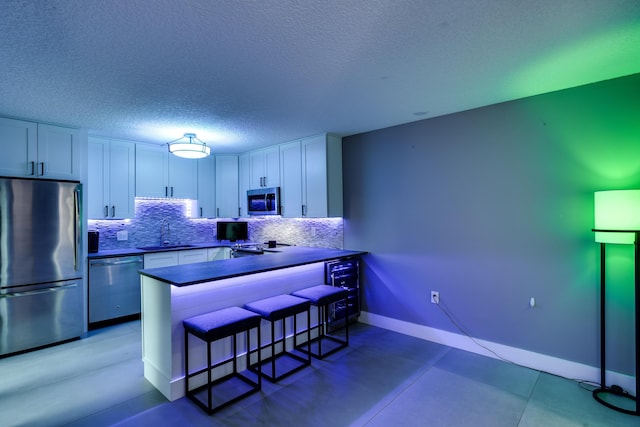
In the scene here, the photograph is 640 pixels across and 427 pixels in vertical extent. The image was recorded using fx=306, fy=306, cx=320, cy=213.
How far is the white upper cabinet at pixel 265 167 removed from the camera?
4.91m

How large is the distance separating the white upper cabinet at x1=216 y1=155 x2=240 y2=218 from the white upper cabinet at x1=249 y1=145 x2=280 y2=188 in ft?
1.33

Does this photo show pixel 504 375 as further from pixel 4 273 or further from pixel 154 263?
pixel 4 273

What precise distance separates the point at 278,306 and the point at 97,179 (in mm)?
3397

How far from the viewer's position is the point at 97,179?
4285mm

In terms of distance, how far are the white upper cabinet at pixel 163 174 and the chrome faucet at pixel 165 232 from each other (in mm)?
554

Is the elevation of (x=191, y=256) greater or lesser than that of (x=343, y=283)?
greater

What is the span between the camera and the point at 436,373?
2.82 metres

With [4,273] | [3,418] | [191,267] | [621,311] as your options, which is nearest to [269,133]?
[191,267]

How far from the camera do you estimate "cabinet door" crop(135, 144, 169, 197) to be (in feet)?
15.3

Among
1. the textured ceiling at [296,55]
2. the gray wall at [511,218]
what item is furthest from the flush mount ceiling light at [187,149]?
the gray wall at [511,218]

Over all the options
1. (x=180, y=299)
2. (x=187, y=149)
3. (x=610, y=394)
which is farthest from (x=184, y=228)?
(x=610, y=394)

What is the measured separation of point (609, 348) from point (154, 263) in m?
5.22

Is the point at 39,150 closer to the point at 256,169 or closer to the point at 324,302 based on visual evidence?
the point at 256,169

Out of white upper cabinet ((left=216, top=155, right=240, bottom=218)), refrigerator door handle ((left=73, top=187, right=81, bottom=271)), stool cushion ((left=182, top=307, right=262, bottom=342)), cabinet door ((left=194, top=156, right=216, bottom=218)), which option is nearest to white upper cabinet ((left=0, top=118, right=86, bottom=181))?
refrigerator door handle ((left=73, top=187, right=81, bottom=271))
